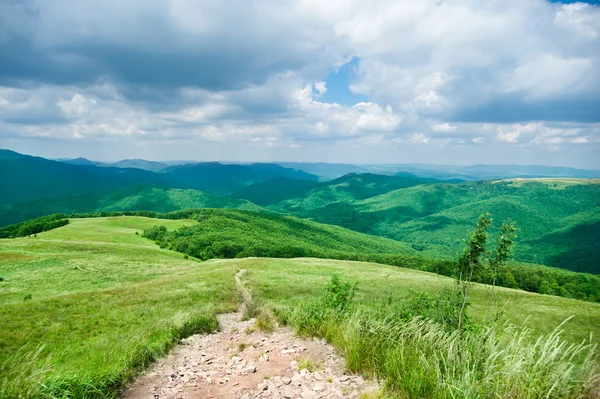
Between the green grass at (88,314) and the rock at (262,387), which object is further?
the rock at (262,387)

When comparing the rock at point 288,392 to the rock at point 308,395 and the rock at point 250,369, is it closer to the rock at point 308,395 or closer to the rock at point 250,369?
the rock at point 308,395

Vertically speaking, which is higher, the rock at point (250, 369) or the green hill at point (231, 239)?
the rock at point (250, 369)

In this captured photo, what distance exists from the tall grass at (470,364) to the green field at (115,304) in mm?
8694

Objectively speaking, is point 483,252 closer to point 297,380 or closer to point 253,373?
point 297,380

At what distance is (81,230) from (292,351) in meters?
110

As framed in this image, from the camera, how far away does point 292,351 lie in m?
12.6

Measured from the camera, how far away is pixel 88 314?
23781mm

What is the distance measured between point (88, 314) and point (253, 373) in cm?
1963

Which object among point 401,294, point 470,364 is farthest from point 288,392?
point 401,294

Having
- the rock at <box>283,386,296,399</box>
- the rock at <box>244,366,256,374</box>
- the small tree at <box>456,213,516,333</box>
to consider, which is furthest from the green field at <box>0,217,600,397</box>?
the small tree at <box>456,213,516,333</box>

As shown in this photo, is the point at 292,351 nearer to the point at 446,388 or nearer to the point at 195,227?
the point at 446,388

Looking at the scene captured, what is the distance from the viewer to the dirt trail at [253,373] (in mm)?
9375

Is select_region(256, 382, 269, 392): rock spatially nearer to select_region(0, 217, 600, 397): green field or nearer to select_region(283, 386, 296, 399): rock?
select_region(283, 386, 296, 399): rock

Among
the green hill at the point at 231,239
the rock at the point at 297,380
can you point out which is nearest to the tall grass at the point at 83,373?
the rock at the point at 297,380
